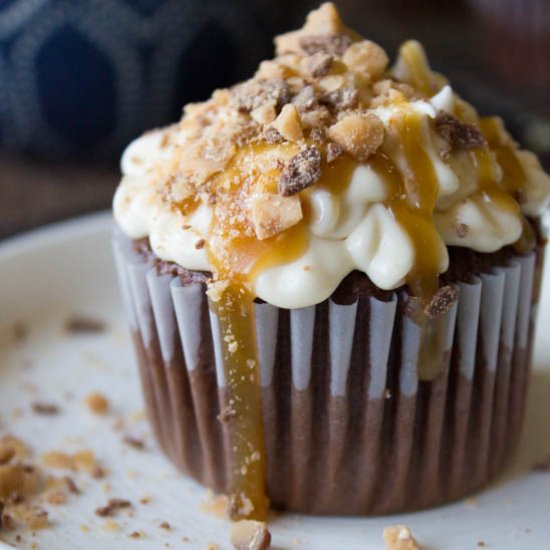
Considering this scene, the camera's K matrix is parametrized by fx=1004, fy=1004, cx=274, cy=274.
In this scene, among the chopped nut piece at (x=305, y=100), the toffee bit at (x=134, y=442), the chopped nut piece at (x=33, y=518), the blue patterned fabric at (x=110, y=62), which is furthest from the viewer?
the blue patterned fabric at (x=110, y=62)

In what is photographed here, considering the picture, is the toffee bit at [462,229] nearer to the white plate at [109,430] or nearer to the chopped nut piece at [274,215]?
the chopped nut piece at [274,215]

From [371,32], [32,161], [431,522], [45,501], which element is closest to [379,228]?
[431,522]

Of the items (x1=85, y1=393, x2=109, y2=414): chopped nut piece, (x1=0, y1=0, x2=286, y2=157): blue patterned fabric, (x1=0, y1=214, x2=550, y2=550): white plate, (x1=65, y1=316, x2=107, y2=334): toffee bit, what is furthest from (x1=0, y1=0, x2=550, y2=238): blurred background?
(x1=85, y1=393, x2=109, y2=414): chopped nut piece

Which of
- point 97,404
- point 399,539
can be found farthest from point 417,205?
point 97,404

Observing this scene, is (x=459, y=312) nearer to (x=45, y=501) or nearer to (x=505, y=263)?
(x=505, y=263)

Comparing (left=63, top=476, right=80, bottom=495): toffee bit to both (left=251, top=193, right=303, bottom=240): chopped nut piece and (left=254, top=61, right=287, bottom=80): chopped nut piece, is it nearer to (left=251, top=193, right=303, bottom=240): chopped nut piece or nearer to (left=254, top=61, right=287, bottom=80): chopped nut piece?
(left=251, top=193, right=303, bottom=240): chopped nut piece

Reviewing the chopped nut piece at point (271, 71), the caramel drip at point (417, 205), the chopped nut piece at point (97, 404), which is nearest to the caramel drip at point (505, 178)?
the caramel drip at point (417, 205)

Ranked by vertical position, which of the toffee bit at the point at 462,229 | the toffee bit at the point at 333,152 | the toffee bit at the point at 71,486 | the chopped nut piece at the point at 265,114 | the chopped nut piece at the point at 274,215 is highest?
the chopped nut piece at the point at 265,114
